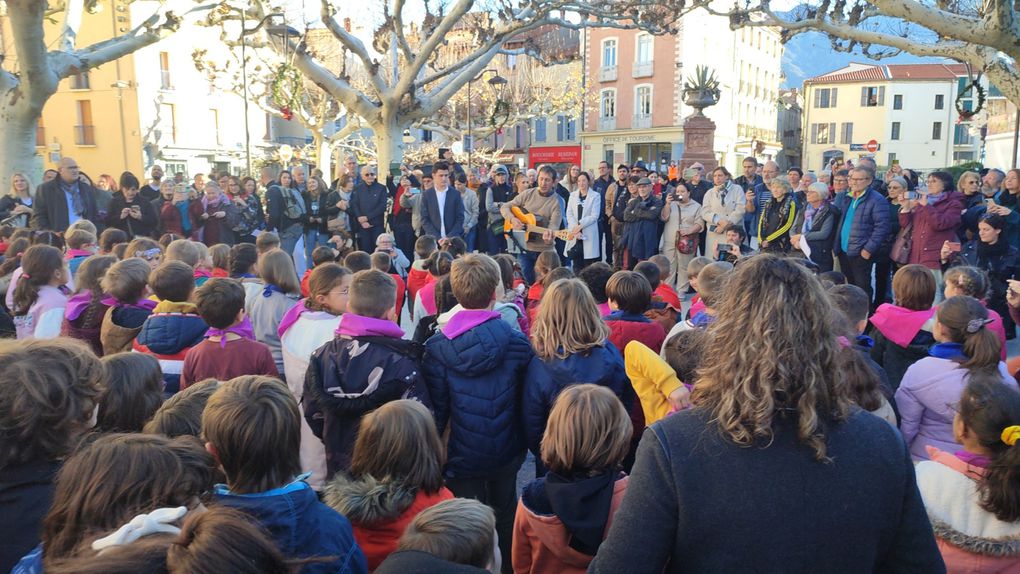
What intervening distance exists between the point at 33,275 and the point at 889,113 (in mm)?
73252

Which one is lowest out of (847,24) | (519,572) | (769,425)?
(519,572)

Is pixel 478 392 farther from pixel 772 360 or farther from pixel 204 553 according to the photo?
pixel 204 553

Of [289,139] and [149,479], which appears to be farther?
[289,139]

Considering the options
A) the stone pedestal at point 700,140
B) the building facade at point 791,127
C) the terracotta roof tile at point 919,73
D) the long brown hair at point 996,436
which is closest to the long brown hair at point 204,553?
the long brown hair at point 996,436

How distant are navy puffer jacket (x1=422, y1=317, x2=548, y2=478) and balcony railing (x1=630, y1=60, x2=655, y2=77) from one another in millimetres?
47117

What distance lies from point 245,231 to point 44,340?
31.1ft

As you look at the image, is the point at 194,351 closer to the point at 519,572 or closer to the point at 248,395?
the point at 248,395

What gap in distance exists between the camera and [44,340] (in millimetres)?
2350

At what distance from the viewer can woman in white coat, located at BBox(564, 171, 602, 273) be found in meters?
10.4

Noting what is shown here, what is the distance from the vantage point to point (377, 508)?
2.38 m

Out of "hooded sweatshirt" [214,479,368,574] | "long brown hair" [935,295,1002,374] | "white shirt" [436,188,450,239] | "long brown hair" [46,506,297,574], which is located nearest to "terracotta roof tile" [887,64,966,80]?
"white shirt" [436,188,450,239]

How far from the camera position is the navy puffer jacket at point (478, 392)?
11.0ft

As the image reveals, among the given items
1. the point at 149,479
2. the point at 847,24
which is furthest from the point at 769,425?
the point at 847,24

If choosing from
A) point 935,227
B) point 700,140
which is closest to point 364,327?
point 935,227
